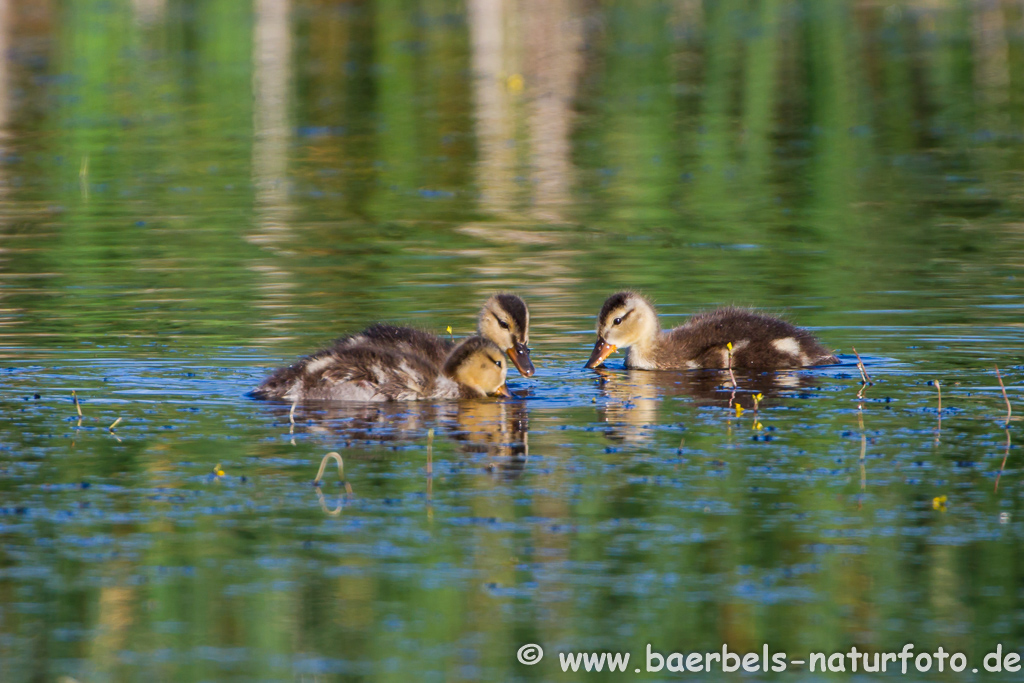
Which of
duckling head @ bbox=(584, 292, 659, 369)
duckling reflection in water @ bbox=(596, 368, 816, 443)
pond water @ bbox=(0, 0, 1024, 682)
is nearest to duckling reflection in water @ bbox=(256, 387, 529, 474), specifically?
pond water @ bbox=(0, 0, 1024, 682)

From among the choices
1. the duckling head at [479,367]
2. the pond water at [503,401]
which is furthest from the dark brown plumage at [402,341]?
the pond water at [503,401]

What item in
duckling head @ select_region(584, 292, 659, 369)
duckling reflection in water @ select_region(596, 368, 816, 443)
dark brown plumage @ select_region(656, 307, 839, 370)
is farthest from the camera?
duckling head @ select_region(584, 292, 659, 369)

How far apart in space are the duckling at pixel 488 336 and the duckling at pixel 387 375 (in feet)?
0.43

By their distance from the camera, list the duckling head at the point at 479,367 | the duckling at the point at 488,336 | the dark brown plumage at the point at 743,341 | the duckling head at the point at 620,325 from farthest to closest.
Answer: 1. the duckling head at the point at 620,325
2. the dark brown plumage at the point at 743,341
3. the duckling at the point at 488,336
4. the duckling head at the point at 479,367

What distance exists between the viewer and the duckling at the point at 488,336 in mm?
9766

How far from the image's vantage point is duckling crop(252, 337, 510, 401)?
9.33 meters

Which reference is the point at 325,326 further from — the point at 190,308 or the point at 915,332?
the point at 915,332

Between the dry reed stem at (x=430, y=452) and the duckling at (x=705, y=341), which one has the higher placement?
the duckling at (x=705, y=341)

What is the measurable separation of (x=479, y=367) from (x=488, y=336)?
0.77 metres

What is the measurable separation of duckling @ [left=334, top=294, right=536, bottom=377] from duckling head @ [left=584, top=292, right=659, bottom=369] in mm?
655

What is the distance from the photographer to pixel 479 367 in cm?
966

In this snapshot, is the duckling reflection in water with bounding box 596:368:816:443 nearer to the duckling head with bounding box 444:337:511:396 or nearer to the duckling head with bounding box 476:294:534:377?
the duckling head with bounding box 476:294:534:377

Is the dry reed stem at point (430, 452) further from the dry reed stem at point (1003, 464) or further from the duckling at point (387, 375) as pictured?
the dry reed stem at point (1003, 464)

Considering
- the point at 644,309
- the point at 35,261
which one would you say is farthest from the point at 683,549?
the point at 35,261
